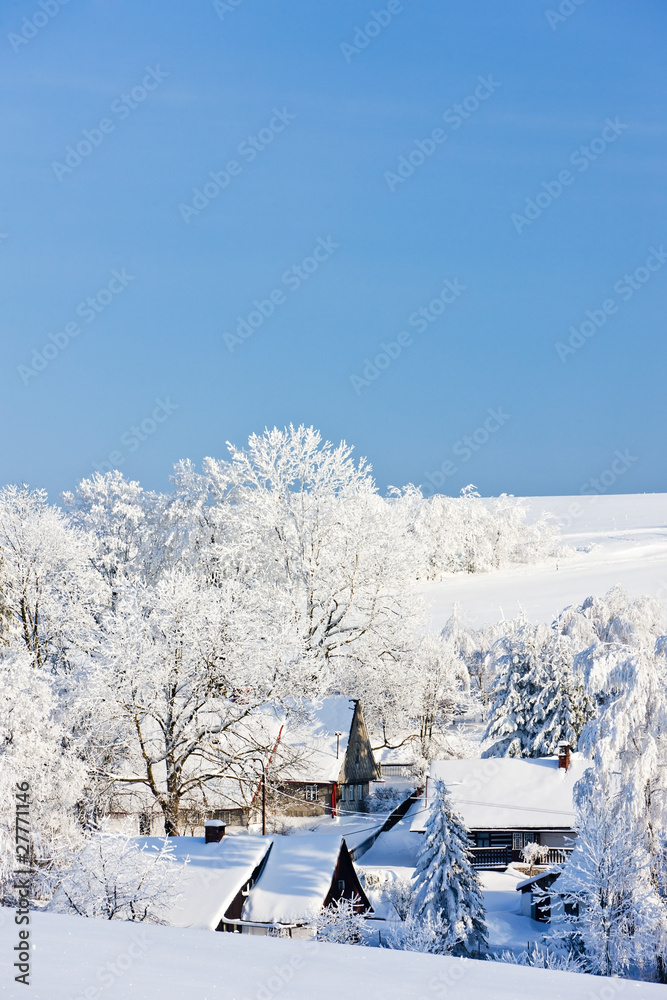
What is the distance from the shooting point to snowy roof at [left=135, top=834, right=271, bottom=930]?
15523 millimetres

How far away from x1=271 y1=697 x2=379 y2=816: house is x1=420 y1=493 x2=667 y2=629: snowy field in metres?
18.6

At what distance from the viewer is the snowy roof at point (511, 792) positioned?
28484mm

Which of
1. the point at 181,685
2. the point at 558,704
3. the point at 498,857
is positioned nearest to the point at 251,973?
the point at 181,685

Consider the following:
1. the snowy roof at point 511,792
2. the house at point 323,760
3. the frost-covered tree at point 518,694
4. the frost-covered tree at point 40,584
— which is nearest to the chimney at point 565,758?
the snowy roof at point 511,792

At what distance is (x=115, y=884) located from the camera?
13.4 m

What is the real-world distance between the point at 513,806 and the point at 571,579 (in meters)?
43.5

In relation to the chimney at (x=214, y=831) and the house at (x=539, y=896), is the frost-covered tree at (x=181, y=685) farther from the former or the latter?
the house at (x=539, y=896)

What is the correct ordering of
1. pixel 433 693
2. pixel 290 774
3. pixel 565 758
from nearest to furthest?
pixel 290 774, pixel 565 758, pixel 433 693

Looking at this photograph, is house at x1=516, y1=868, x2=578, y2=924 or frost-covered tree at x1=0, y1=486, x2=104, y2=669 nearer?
house at x1=516, y1=868, x2=578, y2=924

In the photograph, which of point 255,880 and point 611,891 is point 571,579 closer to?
point 611,891

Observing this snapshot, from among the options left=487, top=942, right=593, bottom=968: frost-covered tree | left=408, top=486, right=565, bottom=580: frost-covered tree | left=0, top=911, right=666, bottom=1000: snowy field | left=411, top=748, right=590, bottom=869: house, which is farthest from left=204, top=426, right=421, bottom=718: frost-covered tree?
left=408, top=486, right=565, bottom=580: frost-covered tree

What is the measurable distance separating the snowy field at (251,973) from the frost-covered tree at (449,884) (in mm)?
16990

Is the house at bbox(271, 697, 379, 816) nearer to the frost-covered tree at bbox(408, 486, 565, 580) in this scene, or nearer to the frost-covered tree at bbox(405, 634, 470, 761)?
the frost-covered tree at bbox(405, 634, 470, 761)

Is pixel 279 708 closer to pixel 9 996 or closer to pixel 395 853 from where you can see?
pixel 395 853
